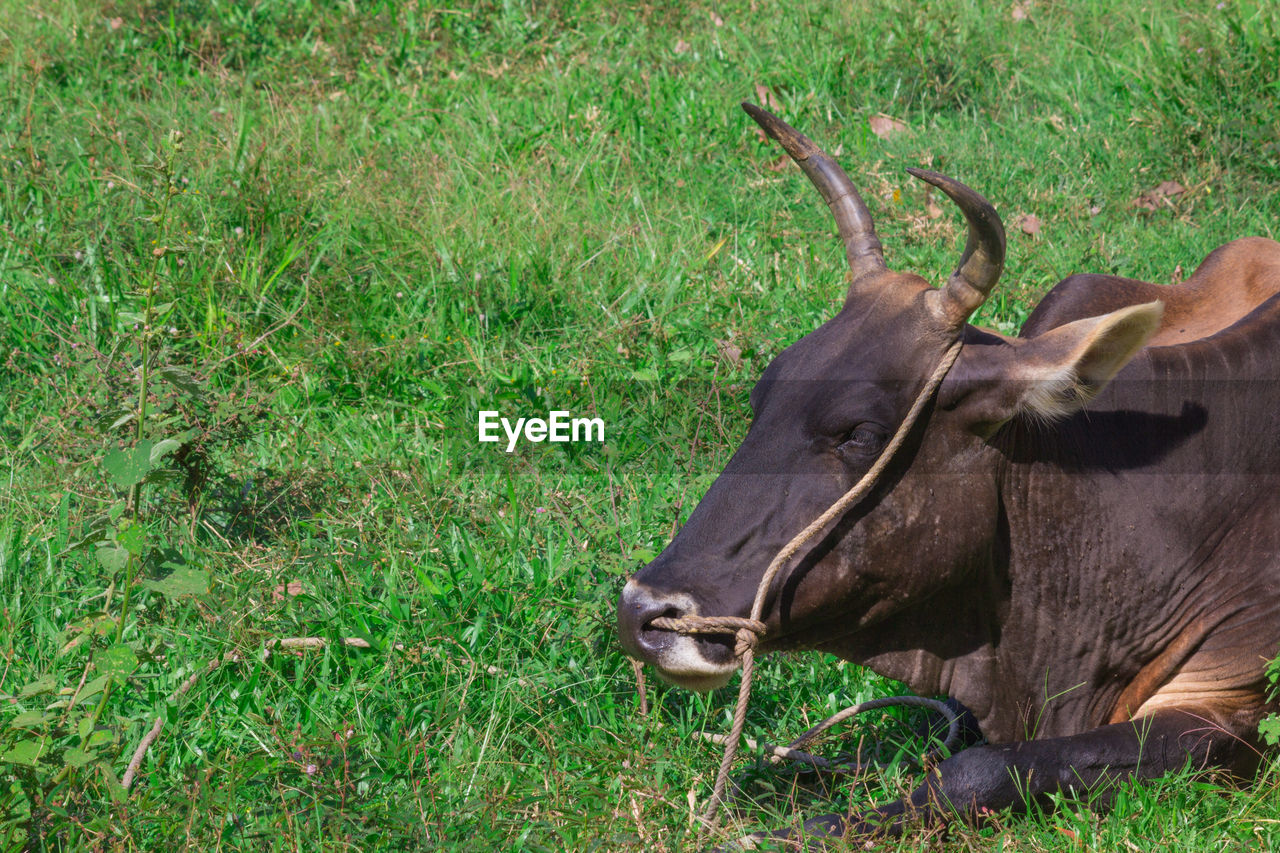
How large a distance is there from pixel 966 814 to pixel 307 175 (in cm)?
403

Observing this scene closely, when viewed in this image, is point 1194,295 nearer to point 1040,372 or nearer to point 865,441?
point 1040,372

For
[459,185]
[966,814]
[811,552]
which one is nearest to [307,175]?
[459,185]

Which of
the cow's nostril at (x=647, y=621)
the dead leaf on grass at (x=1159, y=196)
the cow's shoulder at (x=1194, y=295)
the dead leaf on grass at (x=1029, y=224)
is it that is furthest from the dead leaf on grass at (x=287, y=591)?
the dead leaf on grass at (x=1159, y=196)

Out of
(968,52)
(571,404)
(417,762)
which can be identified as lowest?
(417,762)

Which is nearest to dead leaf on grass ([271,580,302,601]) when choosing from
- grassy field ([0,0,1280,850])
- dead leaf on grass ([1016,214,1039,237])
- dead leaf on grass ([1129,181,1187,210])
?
grassy field ([0,0,1280,850])

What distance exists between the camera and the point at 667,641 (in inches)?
113

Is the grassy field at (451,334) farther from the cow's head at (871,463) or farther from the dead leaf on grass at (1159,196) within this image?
the cow's head at (871,463)

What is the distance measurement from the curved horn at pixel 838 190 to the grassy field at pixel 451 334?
1042 mm

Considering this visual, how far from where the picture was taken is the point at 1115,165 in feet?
20.5

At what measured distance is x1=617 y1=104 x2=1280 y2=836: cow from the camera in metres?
3.00

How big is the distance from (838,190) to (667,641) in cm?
133

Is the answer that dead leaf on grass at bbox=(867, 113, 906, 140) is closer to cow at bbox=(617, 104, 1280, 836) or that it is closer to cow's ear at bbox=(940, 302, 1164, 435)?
cow at bbox=(617, 104, 1280, 836)

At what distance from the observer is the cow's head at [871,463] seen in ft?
9.70

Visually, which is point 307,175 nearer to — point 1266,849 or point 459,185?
point 459,185
